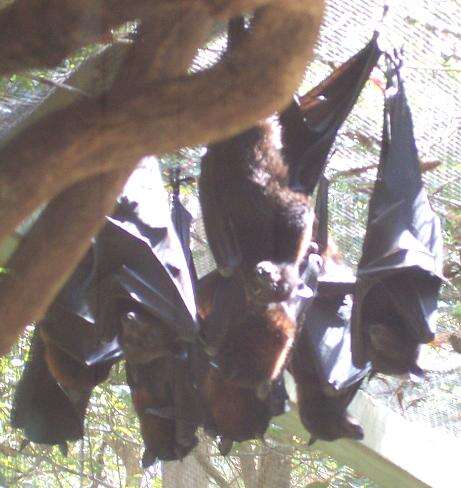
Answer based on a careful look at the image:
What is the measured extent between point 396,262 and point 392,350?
33 centimetres

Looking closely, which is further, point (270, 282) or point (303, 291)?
point (303, 291)

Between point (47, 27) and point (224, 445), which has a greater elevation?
point (47, 27)

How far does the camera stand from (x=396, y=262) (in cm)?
342

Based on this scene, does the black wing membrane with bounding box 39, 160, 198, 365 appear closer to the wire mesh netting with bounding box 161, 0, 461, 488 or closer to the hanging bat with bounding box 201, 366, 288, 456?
the hanging bat with bounding box 201, 366, 288, 456

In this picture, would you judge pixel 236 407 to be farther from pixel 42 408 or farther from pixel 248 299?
pixel 42 408

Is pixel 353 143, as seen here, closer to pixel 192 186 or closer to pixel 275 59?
pixel 192 186

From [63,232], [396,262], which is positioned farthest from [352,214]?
[63,232]

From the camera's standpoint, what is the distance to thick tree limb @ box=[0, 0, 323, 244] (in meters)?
1.52

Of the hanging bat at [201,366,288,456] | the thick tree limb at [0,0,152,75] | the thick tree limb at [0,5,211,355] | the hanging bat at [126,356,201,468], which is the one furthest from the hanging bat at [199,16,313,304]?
the thick tree limb at [0,0,152,75]

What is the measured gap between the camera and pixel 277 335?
364 cm

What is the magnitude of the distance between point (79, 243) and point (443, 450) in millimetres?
3181

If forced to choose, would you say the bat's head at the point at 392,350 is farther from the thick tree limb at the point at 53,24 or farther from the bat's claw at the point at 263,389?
the thick tree limb at the point at 53,24

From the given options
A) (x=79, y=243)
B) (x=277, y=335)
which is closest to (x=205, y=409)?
(x=277, y=335)

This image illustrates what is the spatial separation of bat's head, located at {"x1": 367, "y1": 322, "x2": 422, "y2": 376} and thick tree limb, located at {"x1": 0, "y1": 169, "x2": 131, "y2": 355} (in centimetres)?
180
